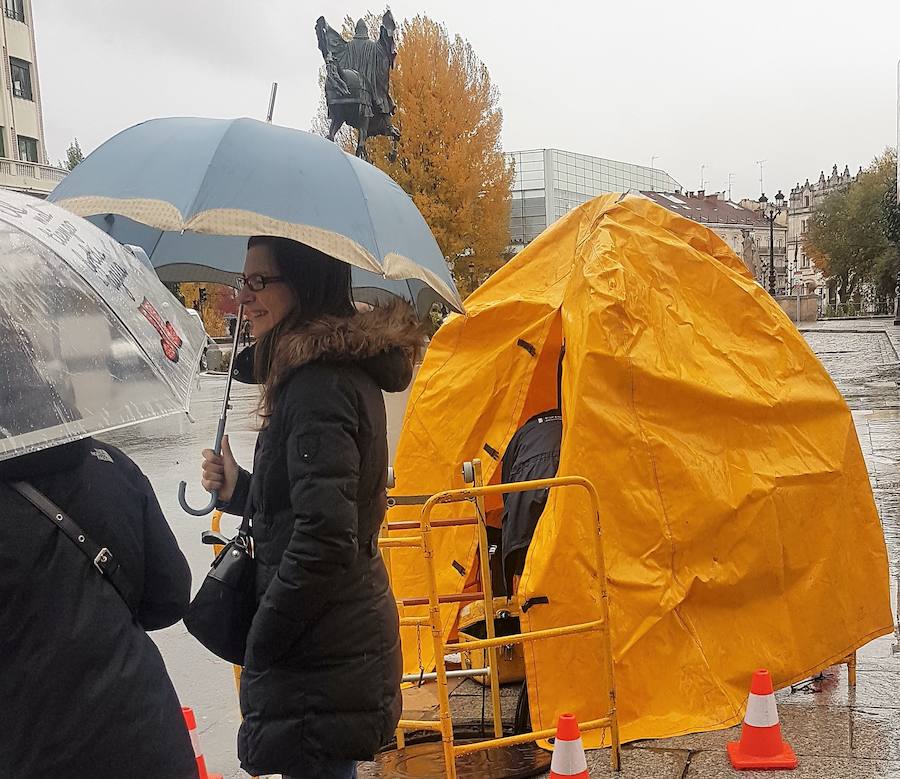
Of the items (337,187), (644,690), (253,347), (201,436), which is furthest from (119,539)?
(201,436)

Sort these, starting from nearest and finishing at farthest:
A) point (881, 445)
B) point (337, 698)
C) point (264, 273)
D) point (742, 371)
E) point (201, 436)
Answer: point (337, 698)
point (264, 273)
point (742, 371)
point (881, 445)
point (201, 436)

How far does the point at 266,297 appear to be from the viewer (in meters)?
2.49

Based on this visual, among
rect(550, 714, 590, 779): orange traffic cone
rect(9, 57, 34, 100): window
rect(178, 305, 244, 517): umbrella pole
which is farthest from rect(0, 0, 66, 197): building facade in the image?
rect(550, 714, 590, 779): orange traffic cone

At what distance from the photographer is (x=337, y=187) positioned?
2627mm

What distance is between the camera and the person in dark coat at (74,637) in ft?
6.32

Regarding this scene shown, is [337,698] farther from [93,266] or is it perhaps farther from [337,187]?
[337,187]

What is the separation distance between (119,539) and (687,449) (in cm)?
288

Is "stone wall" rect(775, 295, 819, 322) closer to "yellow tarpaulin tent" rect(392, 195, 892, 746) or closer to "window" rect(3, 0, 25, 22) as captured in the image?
"window" rect(3, 0, 25, 22)

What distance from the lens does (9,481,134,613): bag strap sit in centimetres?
193

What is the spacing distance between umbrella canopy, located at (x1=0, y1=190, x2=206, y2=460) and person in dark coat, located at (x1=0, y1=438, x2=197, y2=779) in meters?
0.13

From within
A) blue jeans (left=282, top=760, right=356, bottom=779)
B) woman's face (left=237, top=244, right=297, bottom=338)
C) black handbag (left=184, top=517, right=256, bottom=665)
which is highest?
woman's face (left=237, top=244, right=297, bottom=338)

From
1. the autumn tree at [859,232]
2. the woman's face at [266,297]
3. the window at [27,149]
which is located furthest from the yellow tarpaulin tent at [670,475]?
the window at [27,149]

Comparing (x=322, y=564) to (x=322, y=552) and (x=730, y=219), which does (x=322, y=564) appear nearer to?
(x=322, y=552)

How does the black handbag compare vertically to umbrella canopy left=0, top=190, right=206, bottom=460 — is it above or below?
below
